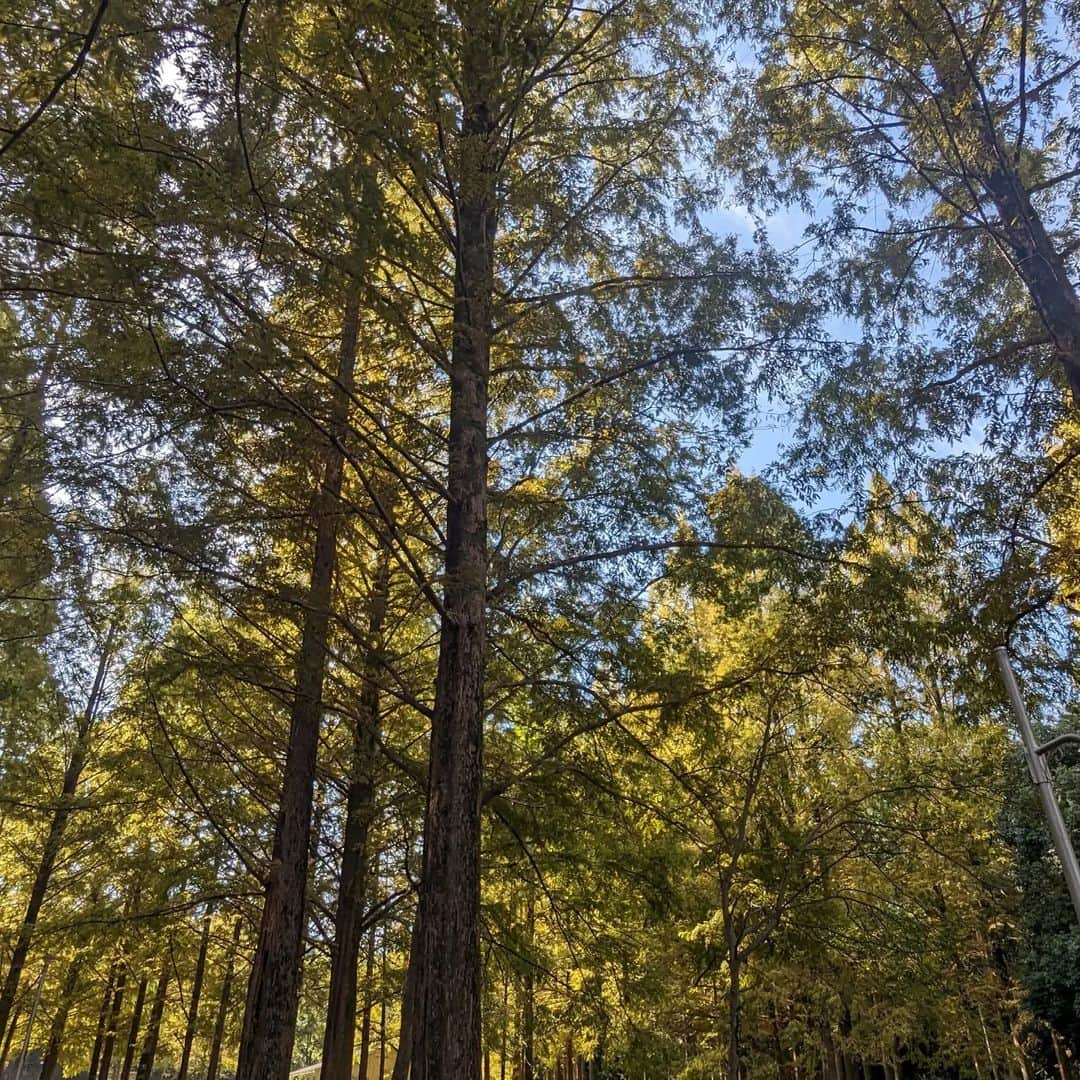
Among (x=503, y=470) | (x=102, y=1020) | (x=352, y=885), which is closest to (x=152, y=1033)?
(x=102, y=1020)

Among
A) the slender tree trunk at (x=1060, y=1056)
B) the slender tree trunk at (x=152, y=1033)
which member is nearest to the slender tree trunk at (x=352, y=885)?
the slender tree trunk at (x=152, y=1033)

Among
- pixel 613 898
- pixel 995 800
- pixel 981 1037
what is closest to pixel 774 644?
pixel 613 898

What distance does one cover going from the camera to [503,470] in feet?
24.9

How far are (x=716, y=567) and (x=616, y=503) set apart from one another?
1.05 m

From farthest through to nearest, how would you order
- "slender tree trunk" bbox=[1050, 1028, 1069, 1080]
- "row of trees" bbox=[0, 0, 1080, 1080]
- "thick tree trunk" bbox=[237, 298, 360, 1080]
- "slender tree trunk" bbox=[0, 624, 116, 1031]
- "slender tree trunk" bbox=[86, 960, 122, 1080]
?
"slender tree trunk" bbox=[1050, 1028, 1069, 1080], "slender tree trunk" bbox=[86, 960, 122, 1080], "slender tree trunk" bbox=[0, 624, 116, 1031], "thick tree trunk" bbox=[237, 298, 360, 1080], "row of trees" bbox=[0, 0, 1080, 1080]

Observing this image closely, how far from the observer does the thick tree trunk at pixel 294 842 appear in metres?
6.44

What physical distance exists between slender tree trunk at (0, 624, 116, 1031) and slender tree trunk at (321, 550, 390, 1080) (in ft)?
11.5

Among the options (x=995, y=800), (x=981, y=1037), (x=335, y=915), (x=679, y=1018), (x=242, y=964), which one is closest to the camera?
(x=335, y=915)

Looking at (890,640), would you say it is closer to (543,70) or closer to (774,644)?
(774,644)

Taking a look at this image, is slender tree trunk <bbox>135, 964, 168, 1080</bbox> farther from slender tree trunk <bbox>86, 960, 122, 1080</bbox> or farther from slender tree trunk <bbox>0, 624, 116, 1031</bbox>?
slender tree trunk <bbox>0, 624, 116, 1031</bbox>

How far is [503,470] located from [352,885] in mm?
4886

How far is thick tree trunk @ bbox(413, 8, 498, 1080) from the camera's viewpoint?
14.9 feet

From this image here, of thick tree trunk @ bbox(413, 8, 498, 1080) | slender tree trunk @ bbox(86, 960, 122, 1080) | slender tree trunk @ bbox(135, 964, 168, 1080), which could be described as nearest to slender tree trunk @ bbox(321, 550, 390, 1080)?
thick tree trunk @ bbox(413, 8, 498, 1080)

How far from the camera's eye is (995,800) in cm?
942
